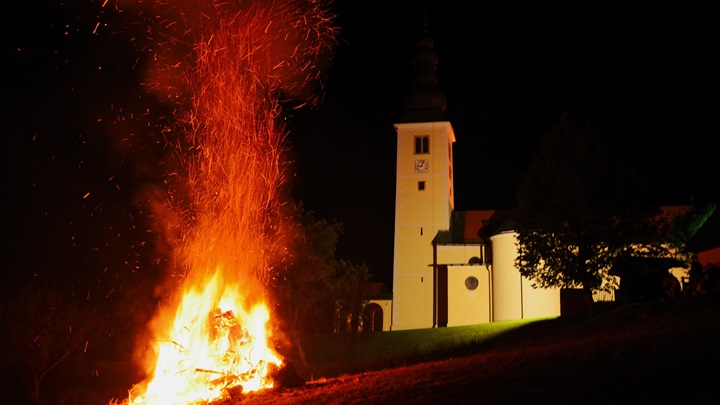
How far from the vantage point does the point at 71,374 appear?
38.4m

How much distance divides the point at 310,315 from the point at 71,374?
46.3 feet

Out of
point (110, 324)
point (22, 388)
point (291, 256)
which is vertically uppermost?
point (291, 256)

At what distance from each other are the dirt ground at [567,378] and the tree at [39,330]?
23139 mm

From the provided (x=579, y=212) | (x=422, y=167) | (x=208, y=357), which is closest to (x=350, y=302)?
(x=579, y=212)

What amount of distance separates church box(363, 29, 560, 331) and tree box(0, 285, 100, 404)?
938 inches

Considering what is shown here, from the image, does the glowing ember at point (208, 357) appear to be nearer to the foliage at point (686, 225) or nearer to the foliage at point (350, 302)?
the foliage at point (350, 302)

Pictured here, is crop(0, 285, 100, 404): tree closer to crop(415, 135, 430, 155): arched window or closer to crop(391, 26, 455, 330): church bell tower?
crop(391, 26, 455, 330): church bell tower

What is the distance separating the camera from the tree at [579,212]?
3284 centimetres

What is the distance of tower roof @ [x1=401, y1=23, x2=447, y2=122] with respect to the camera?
196ft

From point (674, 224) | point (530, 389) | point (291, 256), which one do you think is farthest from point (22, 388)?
point (674, 224)

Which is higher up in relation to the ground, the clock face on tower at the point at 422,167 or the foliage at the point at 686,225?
the clock face on tower at the point at 422,167

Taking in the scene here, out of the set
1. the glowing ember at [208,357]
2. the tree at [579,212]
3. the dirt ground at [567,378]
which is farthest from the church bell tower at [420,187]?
the glowing ember at [208,357]

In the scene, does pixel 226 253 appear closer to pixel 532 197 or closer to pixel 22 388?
pixel 532 197

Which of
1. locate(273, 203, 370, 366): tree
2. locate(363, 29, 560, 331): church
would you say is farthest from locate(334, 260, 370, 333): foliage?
locate(363, 29, 560, 331): church
